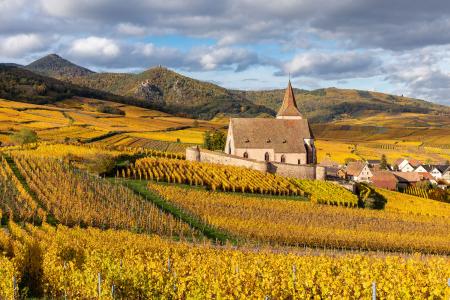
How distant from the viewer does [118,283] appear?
16875 mm

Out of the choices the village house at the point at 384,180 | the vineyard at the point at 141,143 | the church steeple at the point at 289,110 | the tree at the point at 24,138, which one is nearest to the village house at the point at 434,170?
the village house at the point at 384,180

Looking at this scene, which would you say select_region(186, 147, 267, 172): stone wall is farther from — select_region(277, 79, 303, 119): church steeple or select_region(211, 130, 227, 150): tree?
select_region(277, 79, 303, 119): church steeple

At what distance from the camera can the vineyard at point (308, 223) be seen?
38.1 meters

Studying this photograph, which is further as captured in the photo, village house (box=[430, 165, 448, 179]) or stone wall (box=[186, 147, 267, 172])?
village house (box=[430, 165, 448, 179])

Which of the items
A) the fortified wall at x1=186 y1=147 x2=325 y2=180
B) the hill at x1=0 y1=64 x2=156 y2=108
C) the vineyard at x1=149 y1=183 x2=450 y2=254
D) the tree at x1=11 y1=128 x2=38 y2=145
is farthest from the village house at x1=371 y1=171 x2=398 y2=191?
the hill at x1=0 y1=64 x2=156 y2=108

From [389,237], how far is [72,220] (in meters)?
24.4

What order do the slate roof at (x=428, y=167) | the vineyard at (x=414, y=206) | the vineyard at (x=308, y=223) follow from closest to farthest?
the vineyard at (x=308, y=223)
the vineyard at (x=414, y=206)
the slate roof at (x=428, y=167)

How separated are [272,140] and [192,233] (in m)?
41.1

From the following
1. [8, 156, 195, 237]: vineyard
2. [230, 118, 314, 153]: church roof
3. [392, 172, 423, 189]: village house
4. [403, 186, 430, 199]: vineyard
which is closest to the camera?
[8, 156, 195, 237]: vineyard

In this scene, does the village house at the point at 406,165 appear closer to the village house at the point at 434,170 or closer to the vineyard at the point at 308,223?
the village house at the point at 434,170

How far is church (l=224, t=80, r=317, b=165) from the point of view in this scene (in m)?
73.9

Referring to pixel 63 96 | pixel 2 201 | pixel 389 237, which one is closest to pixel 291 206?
pixel 389 237

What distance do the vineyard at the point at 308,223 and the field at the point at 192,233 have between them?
0.13 metres

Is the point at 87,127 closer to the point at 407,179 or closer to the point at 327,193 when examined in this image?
the point at 327,193
